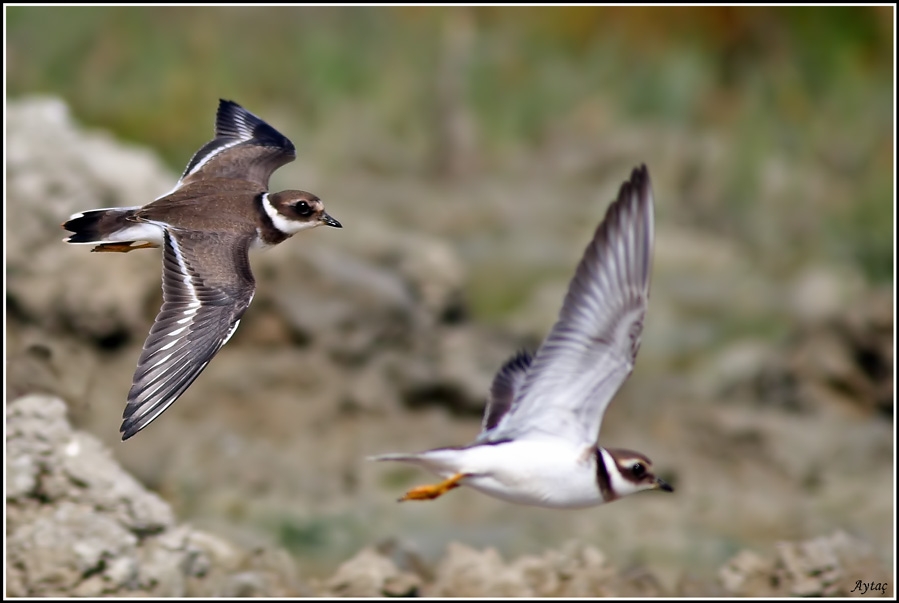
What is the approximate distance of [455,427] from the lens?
10203 mm

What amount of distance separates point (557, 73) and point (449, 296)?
3.80m

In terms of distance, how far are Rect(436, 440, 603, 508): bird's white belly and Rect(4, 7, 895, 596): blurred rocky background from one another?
6.79 feet

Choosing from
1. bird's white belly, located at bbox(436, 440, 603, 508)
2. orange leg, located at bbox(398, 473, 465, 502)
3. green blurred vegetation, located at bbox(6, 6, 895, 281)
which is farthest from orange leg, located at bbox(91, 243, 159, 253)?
green blurred vegetation, located at bbox(6, 6, 895, 281)

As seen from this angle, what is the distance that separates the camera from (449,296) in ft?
36.9

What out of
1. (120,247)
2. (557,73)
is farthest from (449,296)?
(120,247)

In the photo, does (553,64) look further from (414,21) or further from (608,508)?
(608,508)

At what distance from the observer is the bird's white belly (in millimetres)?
5516

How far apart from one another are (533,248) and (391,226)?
54.1 inches

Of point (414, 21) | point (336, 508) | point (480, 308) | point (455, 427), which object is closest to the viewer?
point (336, 508)

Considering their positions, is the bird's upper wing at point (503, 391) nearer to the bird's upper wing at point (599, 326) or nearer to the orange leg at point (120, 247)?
the bird's upper wing at point (599, 326)

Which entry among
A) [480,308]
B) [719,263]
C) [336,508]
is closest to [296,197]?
[336,508]

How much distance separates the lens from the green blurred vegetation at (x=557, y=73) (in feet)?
41.6

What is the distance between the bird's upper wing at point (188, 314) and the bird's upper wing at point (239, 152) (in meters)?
0.80

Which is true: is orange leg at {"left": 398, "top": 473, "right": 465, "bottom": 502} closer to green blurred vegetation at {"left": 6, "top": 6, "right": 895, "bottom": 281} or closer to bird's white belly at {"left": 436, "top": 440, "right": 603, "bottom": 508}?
bird's white belly at {"left": 436, "top": 440, "right": 603, "bottom": 508}
